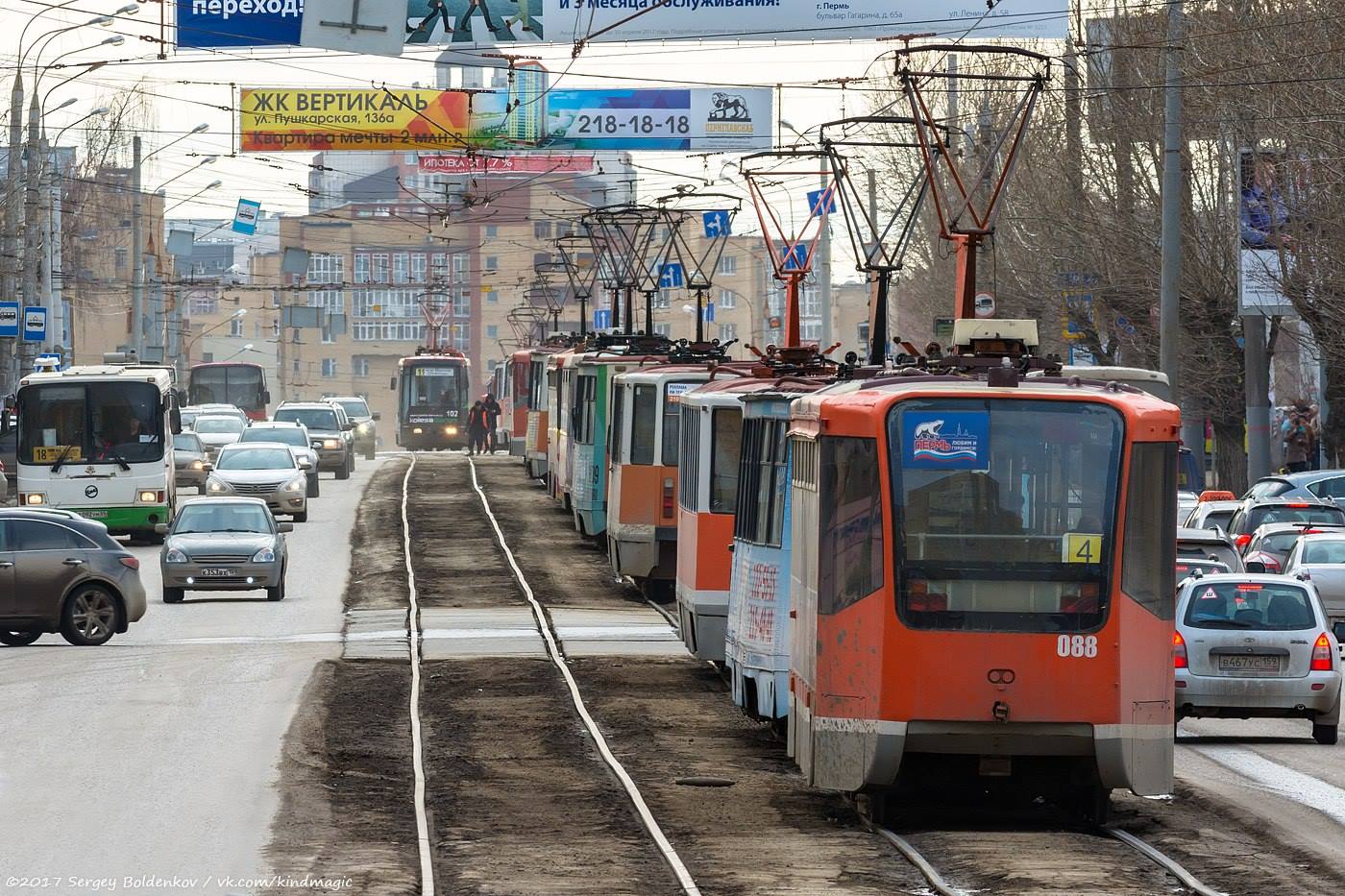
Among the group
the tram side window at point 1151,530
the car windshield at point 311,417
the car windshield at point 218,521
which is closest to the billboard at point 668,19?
the car windshield at point 218,521

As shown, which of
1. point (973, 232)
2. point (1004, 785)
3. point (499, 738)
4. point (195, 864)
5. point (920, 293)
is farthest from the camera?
point (920, 293)

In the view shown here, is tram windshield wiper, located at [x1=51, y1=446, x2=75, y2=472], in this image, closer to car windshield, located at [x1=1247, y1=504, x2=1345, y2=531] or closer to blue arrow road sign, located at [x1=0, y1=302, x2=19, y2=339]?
blue arrow road sign, located at [x1=0, y1=302, x2=19, y2=339]

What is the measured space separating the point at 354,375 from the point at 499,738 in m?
130

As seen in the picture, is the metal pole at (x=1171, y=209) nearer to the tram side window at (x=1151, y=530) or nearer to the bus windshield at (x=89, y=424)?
the bus windshield at (x=89, y=424)

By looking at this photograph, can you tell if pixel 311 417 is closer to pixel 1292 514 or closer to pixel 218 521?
pixel 218 521

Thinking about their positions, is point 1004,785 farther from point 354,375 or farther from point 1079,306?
point 354,375

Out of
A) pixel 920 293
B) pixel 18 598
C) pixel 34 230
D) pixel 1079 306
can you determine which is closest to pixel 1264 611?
pixel 18 598

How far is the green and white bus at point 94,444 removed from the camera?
3516 cm

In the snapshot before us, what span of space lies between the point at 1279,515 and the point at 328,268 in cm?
11762

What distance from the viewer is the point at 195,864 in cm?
1077

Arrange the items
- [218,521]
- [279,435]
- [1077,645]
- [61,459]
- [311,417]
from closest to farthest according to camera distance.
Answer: [1077,645], [218,521], [61,459], [279,435], [311,417]

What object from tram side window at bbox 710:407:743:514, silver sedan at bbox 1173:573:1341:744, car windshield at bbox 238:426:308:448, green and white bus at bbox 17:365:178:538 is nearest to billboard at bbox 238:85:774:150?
car windshield at bbox 238:426:308:448

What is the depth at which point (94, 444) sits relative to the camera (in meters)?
35.3

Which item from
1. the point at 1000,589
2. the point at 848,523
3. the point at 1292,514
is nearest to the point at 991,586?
the point at 1000,589
